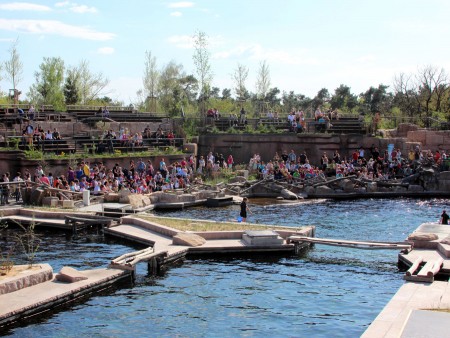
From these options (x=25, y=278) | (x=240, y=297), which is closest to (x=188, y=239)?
(x=240, y=297)

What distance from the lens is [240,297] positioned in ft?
54.5

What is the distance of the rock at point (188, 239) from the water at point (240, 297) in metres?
0.85

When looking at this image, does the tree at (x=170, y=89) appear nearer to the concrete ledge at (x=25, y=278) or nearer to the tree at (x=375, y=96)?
the tree at (x=375, y=96)

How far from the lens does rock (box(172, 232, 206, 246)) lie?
21.2 metres

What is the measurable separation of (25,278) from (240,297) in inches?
209

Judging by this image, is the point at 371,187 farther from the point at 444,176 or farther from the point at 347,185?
the point at 444,176

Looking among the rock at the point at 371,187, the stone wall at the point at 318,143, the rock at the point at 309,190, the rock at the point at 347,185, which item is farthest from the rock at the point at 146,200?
the stone wall at the point at 318,143

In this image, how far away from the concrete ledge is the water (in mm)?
1378

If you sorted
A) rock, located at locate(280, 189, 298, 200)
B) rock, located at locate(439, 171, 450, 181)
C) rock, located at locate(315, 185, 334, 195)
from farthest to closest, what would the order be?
rock, located at locate(439, 171, 450, 181) < rock, located at locate(315, 185, 334, 195) < rock, located at locate(280, 189, 298, 200)

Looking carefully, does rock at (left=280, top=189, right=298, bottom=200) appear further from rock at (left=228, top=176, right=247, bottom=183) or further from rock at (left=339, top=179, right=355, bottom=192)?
rock at (left=339, top=179, right=355, bottom=192)

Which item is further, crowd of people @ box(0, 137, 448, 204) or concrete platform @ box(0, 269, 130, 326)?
crowd of people @ box(0, 137, 448, 204)

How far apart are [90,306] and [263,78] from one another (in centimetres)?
6070

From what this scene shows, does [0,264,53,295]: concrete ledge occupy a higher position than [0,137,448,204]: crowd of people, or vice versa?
[0,137,448,204]: crowd of people

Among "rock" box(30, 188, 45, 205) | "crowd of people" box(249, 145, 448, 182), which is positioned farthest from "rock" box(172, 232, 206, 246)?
"crowd of people" box(249, 145, 448, 182)
